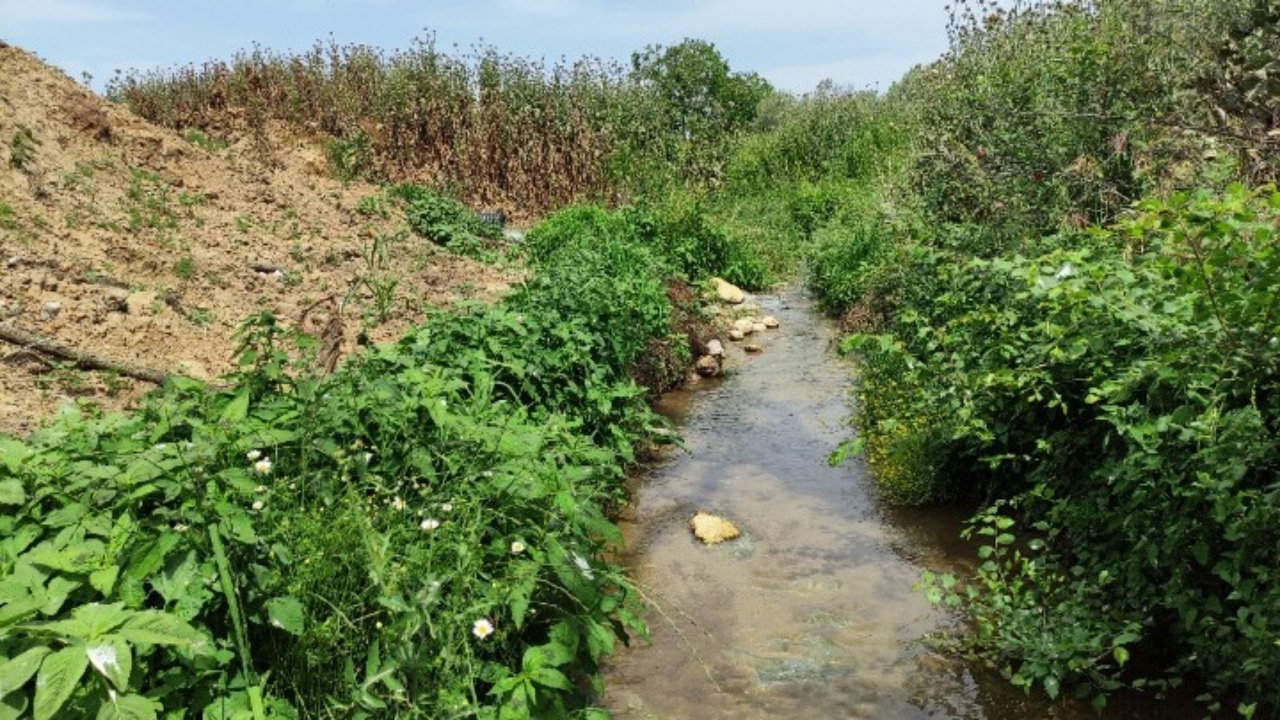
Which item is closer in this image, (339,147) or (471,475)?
(471,475)

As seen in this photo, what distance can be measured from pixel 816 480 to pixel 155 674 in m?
4.61

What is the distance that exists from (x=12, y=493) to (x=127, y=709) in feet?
3.15

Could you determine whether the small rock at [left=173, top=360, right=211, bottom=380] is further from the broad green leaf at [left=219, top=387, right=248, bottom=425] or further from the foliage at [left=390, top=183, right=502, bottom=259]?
the foliage at [left=390, top=183, right=502, bottom=259]

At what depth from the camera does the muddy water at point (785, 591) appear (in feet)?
12.4

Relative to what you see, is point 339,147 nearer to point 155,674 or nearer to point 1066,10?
point 1066,10

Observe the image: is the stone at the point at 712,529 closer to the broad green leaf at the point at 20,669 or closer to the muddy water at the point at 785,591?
the muddy water at the point at 785,591

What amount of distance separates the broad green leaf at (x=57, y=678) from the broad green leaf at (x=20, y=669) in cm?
3

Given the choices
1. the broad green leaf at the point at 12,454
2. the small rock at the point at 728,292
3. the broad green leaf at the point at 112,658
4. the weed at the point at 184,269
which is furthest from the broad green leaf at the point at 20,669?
the small rock at the point at 728,292

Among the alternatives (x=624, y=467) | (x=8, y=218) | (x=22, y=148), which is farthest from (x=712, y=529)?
(x=22, y=148)

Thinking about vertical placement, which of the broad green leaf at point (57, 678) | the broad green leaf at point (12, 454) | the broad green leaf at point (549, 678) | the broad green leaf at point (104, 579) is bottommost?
the broad green leaf at point (549, 678)

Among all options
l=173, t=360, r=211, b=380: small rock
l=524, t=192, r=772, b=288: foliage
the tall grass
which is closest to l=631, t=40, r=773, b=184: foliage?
the tall grass

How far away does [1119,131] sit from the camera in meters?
6.20

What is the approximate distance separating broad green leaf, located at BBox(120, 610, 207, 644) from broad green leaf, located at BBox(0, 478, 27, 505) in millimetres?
779

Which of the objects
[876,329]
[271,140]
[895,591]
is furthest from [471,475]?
[271,140]
